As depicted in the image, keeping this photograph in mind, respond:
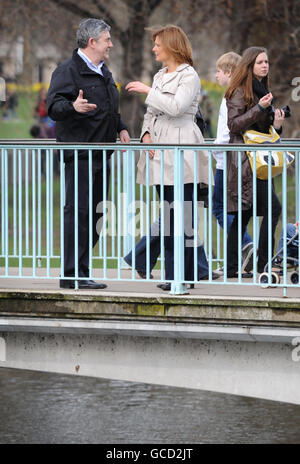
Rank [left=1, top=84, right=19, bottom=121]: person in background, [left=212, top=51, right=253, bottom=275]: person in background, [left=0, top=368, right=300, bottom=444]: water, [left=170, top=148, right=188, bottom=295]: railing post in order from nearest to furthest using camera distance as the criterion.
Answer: [left=170, top=148, right=188, bottom=295]: railing post → [left=212, top=51, right=253, bottom=275]: person in background → [left=0, top=368, right=300, bottom=444]: water → [left=1, top=84, right=19, bottom=121]: person in background

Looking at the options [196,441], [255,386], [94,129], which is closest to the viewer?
[255,386]

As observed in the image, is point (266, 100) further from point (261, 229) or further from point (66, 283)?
point (66, 283)

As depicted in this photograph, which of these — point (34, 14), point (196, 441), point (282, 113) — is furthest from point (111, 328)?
point (34, 14)

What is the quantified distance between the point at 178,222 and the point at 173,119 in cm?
73

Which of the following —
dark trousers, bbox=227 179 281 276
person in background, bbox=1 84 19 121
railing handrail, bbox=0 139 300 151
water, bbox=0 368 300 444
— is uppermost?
person in background, bbox=1 84 19 121

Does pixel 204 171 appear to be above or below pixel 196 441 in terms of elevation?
above

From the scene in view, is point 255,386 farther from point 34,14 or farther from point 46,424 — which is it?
point 34,14

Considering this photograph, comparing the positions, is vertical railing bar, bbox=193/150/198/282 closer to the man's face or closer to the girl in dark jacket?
the girl in dark jacket

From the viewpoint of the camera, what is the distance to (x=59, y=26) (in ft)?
89.1

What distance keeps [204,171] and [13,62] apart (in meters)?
19.1

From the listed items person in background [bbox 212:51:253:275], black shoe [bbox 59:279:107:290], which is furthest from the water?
black shoe [bbox 59:279:107:290]

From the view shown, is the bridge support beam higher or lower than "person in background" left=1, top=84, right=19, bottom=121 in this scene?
lower

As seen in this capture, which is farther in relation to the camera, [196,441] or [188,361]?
[196,441]

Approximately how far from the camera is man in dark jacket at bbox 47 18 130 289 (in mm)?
9156
